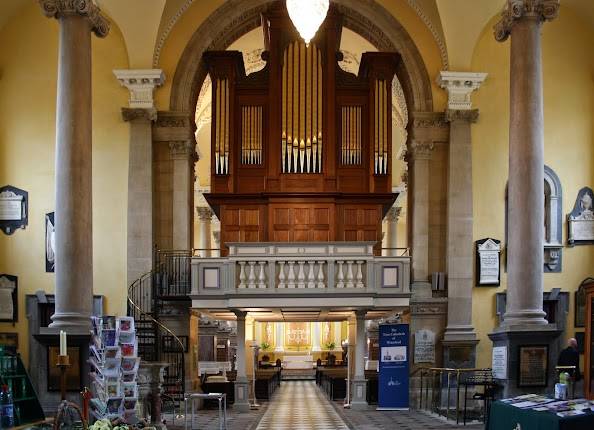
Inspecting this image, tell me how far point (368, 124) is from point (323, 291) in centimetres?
501

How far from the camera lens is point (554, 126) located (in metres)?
20.6

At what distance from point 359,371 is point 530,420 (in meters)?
10.8

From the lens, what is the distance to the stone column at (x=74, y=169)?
14234 mm

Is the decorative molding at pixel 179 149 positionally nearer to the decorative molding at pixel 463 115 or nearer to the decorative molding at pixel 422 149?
the decorative molding at pixel 422 149

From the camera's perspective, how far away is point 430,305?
20.4 meters

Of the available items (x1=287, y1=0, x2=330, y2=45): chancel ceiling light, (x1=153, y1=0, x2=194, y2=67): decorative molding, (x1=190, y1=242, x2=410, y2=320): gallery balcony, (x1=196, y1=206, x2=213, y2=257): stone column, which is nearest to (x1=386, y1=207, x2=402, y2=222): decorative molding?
(x1=196, y1=206, x2=213, y2=257): stone column

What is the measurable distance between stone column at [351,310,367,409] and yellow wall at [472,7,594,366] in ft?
8.89

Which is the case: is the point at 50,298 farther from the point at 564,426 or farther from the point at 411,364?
the point at 564,426

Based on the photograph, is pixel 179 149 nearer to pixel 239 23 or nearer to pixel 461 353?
pixel 239 23

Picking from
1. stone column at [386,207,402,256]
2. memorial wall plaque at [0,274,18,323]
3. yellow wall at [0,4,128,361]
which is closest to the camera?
memorial wall plaque at [0,274,18,323]

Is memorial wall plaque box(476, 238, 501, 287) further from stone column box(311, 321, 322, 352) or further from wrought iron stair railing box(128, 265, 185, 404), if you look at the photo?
stone column box(311, 321, 322, 352)

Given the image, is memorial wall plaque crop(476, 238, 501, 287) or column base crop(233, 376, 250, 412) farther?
memorial wall plaque crop(476, 238, 501, 287)

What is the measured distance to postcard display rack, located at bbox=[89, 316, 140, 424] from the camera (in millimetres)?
12055

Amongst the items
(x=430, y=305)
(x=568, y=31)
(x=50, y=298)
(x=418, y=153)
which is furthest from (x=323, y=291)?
(x=568, y=31)
